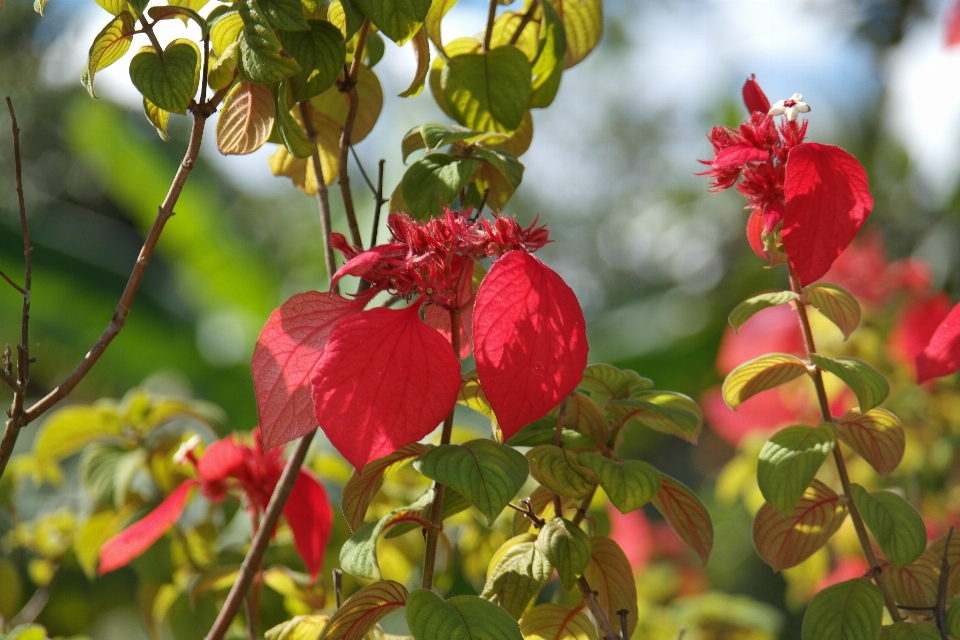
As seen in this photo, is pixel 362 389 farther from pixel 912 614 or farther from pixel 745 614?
pixel 745 614

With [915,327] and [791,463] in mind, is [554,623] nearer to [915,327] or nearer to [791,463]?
[791,463]

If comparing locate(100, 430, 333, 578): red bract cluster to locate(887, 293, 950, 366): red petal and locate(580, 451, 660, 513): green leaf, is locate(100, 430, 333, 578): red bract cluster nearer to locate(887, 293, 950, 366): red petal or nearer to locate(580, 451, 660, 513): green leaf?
locate(580, 451, 660, 513): green leaf

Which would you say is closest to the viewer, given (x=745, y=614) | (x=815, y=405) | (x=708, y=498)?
(x=745, y=614)

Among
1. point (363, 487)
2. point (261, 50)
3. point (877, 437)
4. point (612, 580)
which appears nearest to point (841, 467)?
point (877, 437)

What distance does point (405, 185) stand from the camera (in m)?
0.43

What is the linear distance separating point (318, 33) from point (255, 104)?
47 millimetres

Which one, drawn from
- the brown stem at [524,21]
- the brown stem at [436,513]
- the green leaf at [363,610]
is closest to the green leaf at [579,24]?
the brown stem at [524,21]

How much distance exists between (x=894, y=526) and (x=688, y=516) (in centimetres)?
9

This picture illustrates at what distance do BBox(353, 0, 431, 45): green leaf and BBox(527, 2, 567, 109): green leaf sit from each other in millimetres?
109

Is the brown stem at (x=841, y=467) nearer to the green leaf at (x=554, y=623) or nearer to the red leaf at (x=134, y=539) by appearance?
the green leaf at (x=554, y=623)

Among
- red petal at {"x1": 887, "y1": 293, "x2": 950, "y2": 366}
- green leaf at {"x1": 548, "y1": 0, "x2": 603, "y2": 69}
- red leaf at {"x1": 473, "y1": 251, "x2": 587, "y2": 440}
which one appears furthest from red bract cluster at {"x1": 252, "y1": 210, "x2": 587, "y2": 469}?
red petal at {"x1": 887, "y1": 293, "x2": 950, "y2": 366}

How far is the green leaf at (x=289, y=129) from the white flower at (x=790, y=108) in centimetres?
22

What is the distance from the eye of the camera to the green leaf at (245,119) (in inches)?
15.3

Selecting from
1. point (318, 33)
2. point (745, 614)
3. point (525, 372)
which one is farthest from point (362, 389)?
point (745, 614)
